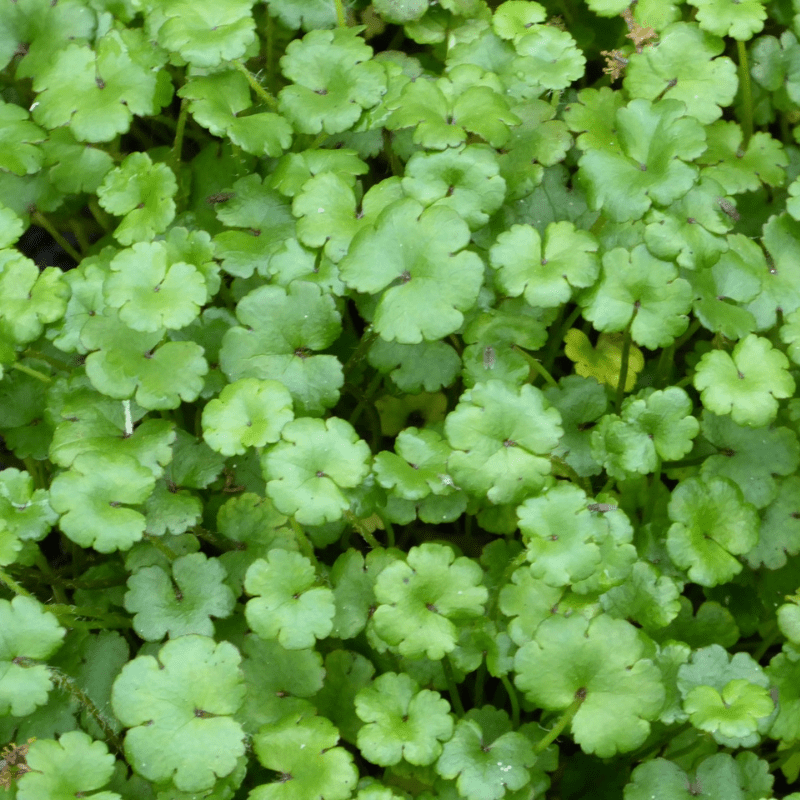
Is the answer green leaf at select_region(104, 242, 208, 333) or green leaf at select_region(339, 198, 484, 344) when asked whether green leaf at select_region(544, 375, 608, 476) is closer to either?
green leaf at select_region(339, 198, 484, 344)

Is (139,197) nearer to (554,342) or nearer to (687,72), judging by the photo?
(554,342)

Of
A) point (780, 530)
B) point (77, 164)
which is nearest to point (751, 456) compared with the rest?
point (780, 530)

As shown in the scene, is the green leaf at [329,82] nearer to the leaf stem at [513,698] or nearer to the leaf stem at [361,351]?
the leaf stem at [361,351]

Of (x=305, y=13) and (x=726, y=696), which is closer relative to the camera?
(x=726, y=696)

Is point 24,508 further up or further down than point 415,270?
further down

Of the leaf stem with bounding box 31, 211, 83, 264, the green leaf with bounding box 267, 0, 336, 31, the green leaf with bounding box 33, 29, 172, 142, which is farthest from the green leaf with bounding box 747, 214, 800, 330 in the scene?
the leaf stem with bounding box 31, 211, 83, 264

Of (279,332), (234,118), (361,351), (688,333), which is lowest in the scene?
(688,333)

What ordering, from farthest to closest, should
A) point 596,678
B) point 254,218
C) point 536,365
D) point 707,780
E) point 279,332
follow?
point 254,218, point 536,365, point 279,332, point 707,780, point 596,678
